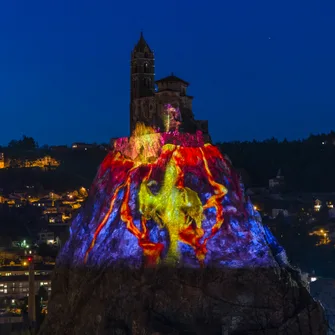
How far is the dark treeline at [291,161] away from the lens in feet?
272

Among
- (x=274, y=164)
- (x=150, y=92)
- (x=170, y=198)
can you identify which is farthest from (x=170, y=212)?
(x=274, y=164)

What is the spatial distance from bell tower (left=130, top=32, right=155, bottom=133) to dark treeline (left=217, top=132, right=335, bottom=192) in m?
37.9

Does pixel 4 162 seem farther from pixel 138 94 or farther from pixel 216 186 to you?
pixel 216 186

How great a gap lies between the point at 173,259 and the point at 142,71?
20749mm

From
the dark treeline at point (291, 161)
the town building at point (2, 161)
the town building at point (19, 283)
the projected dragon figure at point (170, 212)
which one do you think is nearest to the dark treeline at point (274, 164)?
the dark treeline at point (291, 161)

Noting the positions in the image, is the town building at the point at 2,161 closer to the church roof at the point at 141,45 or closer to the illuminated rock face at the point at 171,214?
the church roof at the point at 141,45

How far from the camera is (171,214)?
73.0 feet

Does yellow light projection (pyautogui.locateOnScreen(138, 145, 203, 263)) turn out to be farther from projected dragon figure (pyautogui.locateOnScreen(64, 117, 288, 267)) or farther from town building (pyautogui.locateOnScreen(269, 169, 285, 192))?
town building (pyautogui.locateOnScreen(269, 169, 285, 192))

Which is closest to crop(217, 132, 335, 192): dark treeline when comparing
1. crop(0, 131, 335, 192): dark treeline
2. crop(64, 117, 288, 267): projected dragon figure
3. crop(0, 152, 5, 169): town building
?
crop(0, 131, 335, 192): dark treeline

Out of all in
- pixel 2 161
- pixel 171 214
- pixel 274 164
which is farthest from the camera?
pixel 2 161

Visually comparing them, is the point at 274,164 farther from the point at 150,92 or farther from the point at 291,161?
the point at 150,92

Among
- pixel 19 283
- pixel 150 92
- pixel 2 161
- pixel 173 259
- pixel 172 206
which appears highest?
pixel 2 161

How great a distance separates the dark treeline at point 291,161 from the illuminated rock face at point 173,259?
5461 cm

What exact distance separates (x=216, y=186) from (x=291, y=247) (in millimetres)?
36686
